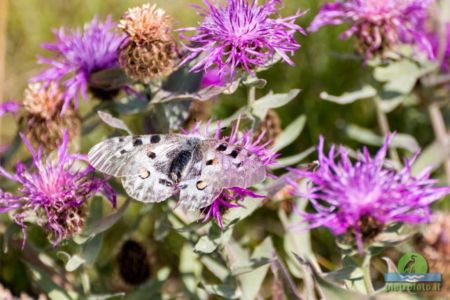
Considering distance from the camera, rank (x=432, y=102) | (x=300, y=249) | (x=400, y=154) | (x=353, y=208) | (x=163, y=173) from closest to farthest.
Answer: (x=353, y=208) < (x=163, y=173) < (x=300, y=249) < (x=432, y=102) < (x=400, y=154)

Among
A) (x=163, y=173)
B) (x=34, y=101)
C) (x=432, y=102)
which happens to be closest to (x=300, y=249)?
(x=163, y=173)

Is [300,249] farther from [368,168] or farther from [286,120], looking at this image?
[286,120]

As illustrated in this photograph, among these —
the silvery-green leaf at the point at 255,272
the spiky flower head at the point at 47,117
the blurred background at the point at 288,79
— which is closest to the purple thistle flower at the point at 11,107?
the spiky flower head at the point at 47,117

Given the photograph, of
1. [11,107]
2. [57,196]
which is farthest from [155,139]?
[11,107]

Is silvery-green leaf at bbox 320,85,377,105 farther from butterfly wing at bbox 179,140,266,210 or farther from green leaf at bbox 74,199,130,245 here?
green leaf at bbox 74,199,130,245

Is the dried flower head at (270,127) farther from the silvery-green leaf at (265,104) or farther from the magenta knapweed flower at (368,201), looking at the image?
the magenta knapweed flower at (368,201)

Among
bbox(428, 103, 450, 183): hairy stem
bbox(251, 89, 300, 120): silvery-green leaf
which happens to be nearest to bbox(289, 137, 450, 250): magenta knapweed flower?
bbox(251, 89, 300, 120): silvery-green leaf

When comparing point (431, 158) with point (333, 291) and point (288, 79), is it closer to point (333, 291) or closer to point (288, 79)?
point (288, 79)
